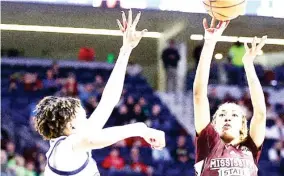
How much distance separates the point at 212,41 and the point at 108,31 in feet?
35.9

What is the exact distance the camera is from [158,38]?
1476 centimetres

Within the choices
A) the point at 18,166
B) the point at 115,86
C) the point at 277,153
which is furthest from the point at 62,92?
the point at 115,86

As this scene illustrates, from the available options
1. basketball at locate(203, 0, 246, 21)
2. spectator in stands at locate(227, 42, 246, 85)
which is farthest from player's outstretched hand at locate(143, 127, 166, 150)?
spectator in stands at locate(227, 42, 246, 85)

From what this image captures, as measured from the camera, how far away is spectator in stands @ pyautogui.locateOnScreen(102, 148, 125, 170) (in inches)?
423

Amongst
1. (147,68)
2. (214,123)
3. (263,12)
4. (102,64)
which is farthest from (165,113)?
(214,123)

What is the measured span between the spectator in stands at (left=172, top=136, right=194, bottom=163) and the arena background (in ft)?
0.98

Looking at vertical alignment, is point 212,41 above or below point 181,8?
below

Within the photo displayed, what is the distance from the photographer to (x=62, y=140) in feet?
9.93

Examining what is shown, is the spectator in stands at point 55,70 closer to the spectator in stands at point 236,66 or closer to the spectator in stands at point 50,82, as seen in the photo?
the spectator in stands at point 50,82

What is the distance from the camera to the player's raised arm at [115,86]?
119 inches

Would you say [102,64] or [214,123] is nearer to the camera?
[214,123]

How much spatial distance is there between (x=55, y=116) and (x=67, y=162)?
0.81 feet

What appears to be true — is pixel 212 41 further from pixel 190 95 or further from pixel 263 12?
pixel 190 95

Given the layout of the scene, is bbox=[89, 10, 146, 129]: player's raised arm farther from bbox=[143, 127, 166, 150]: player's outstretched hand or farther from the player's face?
the player's face
